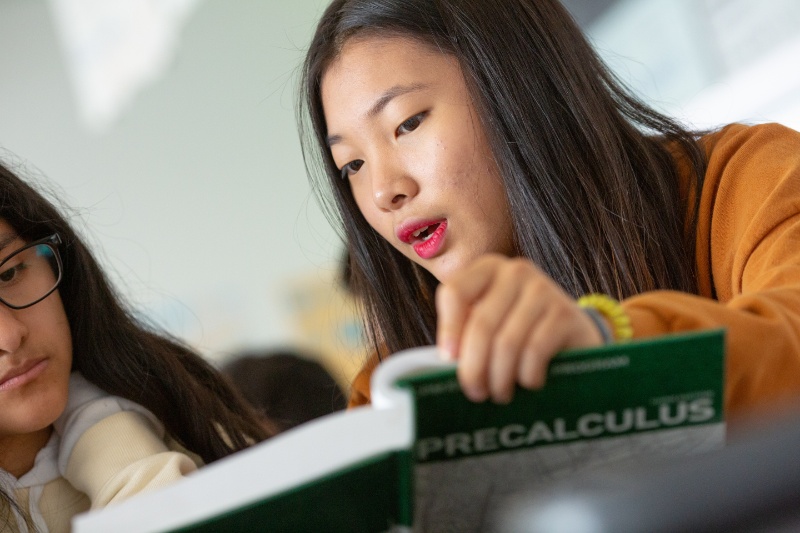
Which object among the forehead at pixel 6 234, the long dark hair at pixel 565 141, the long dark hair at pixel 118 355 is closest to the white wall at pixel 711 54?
the long dark hair at pixel 565 141

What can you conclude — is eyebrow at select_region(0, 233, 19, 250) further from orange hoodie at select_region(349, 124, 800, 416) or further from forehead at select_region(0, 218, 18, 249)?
orange hoodie at select_region(349, 124, 800, 416)

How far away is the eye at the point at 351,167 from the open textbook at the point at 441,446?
61 centimetres

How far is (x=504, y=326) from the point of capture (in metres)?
0.42

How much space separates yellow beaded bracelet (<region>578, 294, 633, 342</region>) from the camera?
455 mm

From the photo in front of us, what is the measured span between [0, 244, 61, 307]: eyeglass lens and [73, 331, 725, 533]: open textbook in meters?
0.51

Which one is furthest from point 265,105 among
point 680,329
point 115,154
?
point 680,329

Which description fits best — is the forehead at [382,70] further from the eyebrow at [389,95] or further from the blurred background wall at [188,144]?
the blurred background wall at [188,144]

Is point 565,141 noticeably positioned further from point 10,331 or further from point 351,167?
point 10,331

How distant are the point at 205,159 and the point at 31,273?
2088mm

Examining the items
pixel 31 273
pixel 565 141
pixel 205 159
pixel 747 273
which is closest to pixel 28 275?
pixel 31 273

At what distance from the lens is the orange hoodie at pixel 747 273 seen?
46cm

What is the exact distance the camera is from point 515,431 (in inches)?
16.1

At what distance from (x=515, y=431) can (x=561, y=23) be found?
2.42 feet

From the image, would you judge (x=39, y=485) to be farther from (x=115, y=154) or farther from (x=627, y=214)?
(x=115, y=154)
